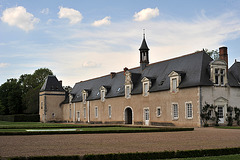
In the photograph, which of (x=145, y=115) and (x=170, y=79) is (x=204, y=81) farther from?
A: (x=145, y=115)

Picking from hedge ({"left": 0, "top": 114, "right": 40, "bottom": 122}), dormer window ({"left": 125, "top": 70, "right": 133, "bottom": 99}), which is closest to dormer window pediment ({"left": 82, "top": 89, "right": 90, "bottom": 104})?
dormer window ({"left": 125, "top": 70, "right": 133, "bottom": 99})

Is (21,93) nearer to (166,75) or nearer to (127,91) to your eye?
(127,91)

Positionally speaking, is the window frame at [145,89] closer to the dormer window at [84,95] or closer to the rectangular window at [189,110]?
the rectangular window at [189,110]

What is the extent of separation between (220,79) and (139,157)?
68.2ft

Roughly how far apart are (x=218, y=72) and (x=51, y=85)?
3412 centimetres

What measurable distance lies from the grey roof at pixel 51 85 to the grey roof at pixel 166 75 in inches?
415

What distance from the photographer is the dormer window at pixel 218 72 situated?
27312 mm

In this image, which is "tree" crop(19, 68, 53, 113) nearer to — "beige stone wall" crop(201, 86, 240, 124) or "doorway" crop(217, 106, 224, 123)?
"beige stone wall" crop(201, 86, 240, 124)

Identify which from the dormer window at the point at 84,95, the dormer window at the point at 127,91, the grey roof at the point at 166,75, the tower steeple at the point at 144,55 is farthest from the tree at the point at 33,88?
the tower steeple at the point at 144,55

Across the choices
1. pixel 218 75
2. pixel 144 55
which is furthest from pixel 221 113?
pixel 144 55

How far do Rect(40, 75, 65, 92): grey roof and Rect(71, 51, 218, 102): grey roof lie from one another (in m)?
10.5

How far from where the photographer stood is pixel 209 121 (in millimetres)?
26781

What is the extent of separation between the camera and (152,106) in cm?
3241

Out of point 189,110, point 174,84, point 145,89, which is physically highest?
point 174,84
